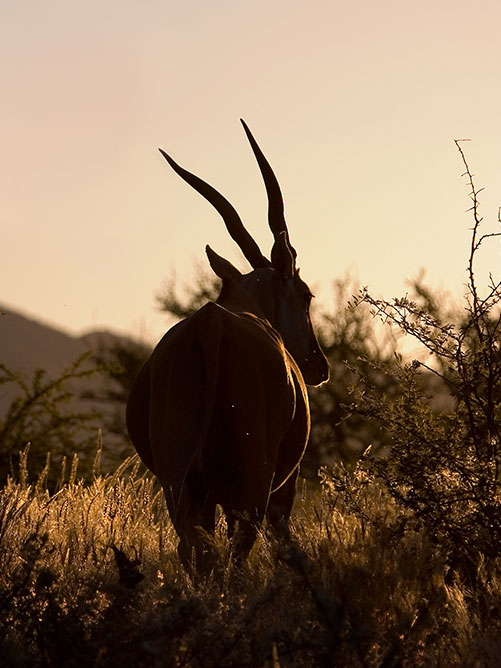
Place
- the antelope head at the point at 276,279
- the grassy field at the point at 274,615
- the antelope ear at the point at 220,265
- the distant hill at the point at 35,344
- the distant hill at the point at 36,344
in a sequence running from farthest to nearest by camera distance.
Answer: the distant hill at the point at 35,344, the distant hill at the point at 36,344, the antelope ear at the point at 220,265, the antelope head at the point at 276,279, the grassy field at the point at 274,615

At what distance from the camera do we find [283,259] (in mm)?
8539

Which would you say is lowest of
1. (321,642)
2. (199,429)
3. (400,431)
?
(321,642)

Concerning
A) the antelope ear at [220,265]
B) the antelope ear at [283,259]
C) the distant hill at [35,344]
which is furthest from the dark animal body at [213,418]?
the distant hill at [35,344]

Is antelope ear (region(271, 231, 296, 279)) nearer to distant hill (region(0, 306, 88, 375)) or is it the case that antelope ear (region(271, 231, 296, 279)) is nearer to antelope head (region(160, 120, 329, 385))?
antelope head (region(160, 120, 329, 385))

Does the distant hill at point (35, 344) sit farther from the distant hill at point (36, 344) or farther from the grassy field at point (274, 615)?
the grassy field at point (274, 615)

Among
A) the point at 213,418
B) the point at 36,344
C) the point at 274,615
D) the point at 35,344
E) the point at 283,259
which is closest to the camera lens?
the point at 274,615

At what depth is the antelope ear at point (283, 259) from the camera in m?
8.46

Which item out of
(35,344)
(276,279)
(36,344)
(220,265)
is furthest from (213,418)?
(36,344)

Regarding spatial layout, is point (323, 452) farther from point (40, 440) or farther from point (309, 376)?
point (309, 376)

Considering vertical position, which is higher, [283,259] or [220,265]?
[283,259]

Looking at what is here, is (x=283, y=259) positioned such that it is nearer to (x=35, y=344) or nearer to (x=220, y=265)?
(x=220, y=265)

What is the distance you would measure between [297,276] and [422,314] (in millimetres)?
2213

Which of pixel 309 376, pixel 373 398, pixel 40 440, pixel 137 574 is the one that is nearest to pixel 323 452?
pixel 40 440

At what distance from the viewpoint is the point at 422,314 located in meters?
6.80
